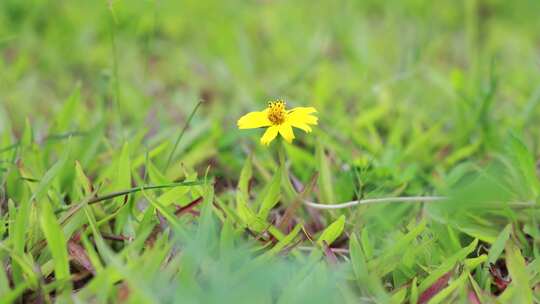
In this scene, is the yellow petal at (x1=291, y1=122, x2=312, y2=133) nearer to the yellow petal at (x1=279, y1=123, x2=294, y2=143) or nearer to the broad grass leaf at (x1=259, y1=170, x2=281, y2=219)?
the yellow petal at (x1=279, y1=123, x2=294, y2=143)

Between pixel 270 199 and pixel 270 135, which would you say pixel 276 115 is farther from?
pixel 270 199

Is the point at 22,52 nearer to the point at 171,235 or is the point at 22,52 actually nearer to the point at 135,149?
the point at 135,149

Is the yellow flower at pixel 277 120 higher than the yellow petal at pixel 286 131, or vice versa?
the yellow flower at pixel 277 120

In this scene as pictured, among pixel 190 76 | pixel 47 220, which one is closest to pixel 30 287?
pixel 47 220

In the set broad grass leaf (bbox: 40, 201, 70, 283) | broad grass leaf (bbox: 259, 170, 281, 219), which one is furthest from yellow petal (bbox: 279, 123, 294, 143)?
broad grass leaf (bbox: 40, 201, 70, 283)

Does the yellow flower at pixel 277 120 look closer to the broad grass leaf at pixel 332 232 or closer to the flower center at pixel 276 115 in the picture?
the flower center at pixel 276 115

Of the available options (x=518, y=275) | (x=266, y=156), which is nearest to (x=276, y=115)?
(x=266, y=156)

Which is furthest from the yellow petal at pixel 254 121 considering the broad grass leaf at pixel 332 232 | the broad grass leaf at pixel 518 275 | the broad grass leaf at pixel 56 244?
the broad grass leaf at pixel 518 275
